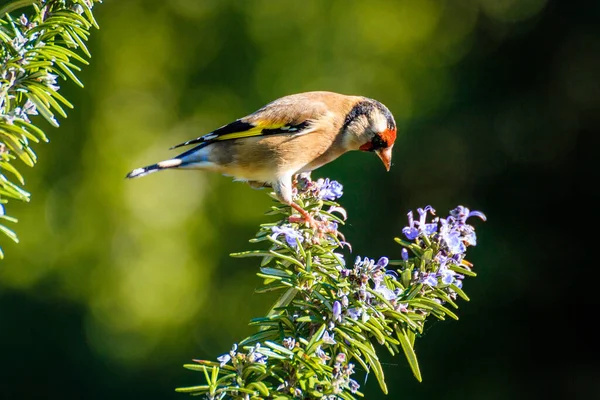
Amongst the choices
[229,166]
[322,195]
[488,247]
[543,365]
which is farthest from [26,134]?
[543,365]

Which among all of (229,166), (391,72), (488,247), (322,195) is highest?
(391,72)

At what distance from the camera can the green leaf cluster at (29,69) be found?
53.1 inches

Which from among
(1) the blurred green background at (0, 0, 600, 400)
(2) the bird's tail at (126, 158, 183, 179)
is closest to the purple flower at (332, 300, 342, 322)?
(2) the bird's tail at (126, 158, 183, 179)

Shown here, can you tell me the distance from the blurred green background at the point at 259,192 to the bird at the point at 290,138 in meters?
2.30

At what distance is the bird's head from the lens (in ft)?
11.5

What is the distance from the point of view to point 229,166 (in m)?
3.44

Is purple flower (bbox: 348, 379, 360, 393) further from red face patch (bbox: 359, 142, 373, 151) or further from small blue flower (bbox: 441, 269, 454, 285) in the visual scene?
red face patch (bbox: 359, 142, 373, 151)

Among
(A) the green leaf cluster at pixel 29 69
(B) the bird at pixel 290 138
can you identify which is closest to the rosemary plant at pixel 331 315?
(A) the green leaf cluster at pixel 29 69

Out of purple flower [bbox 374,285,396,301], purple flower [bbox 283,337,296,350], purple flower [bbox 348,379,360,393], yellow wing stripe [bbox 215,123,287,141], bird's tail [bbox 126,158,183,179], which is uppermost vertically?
yellow wing stripe [bbox 215,123,287,141]

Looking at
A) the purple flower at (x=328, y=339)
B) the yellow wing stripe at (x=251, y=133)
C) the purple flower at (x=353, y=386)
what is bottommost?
the purple flower at (x=353, y=386)

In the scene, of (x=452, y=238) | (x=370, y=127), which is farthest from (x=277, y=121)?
(x=452, y=238)

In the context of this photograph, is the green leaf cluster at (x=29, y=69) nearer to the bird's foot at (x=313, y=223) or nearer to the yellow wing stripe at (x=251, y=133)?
the bird's foot at (x=313, y=223)

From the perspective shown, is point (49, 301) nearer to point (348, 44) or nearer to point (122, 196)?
point (122, 196)

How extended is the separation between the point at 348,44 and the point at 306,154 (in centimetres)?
407
